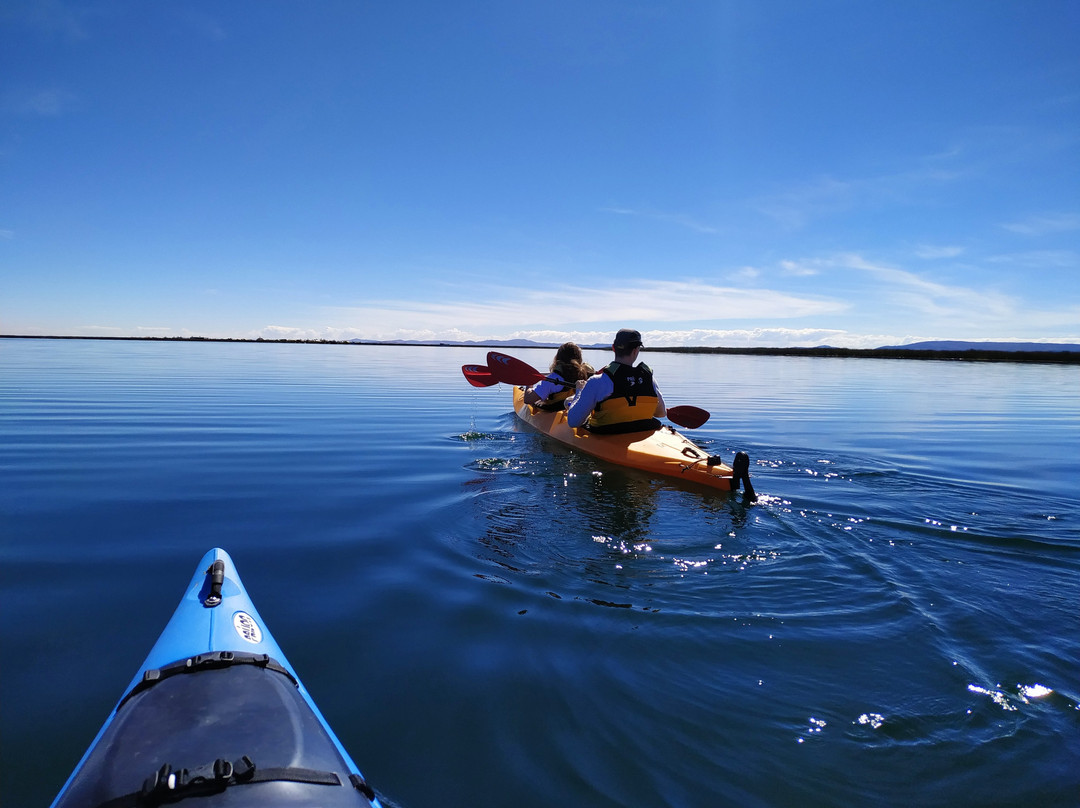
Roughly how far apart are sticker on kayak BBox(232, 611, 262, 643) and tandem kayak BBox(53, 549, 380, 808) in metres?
0.07

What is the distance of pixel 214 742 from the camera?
5.75 feet

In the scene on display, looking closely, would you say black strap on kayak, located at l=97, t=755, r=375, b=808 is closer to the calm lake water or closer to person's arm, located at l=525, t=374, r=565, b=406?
the calm lake water

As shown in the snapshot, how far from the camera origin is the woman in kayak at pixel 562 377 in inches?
416

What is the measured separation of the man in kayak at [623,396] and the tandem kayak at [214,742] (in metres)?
6.11

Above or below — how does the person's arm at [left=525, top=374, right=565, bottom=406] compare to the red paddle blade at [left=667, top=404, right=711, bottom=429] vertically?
above

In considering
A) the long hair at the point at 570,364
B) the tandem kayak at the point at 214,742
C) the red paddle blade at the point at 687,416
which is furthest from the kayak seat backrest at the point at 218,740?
the long hair at the point at 570,364

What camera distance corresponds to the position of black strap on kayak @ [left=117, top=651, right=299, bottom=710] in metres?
2.06

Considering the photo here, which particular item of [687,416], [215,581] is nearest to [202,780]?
[215,581]

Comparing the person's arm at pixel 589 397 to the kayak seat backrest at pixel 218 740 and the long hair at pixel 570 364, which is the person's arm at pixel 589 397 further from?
the kayak seat backrest at pixel 218 740

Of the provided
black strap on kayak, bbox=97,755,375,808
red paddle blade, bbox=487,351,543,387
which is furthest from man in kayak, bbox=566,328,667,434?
black strap on kayak, bbox=97,755,375,808

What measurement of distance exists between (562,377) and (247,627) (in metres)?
8.39

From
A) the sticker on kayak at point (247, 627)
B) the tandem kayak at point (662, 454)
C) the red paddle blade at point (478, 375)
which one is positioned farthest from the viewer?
the red paddle blade at point (478, 375)

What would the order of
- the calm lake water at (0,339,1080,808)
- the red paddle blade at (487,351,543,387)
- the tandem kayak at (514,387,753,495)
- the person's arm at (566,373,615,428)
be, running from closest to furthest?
the calm lake water at (0,339,1080,808)
the tandem kayak at (514,387,753,495)
the person's arm at (566,373,615,428)
the red paddle blade at (487,351,543,387)

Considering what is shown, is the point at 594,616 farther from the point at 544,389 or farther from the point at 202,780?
the point at 544,389
